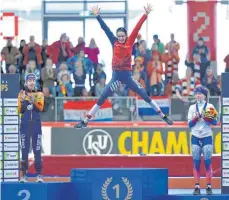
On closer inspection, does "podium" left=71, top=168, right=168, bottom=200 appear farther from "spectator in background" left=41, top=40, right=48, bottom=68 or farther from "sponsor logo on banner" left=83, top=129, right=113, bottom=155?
"spectator in background" left=41, top=40, right=48, bottom=68

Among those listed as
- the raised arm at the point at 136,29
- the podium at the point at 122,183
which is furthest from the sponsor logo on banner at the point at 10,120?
the podium at the point at 122,183

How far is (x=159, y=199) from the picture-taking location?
2034 centimetres

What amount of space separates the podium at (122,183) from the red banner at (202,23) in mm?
15558

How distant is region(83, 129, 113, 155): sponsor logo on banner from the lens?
3033 centimetres

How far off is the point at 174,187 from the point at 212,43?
33.1 ft

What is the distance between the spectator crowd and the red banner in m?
1.33

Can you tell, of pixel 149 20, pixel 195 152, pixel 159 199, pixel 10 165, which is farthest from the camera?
pixel 149 20

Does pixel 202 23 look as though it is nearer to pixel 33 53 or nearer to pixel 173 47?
pixel 173 47

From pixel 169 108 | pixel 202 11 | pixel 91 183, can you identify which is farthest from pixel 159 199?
pixel 202 11

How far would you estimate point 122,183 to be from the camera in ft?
66.7

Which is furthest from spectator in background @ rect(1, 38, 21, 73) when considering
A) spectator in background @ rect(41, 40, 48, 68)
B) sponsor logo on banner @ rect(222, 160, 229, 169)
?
sponsor logo on banner @ rect(222, 160, 229, 169)

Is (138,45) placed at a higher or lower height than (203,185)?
higher

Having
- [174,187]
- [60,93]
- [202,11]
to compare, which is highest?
[202,11]

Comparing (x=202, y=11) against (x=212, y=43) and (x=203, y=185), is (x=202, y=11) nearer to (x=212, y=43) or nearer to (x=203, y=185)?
(x=212, y=43)
